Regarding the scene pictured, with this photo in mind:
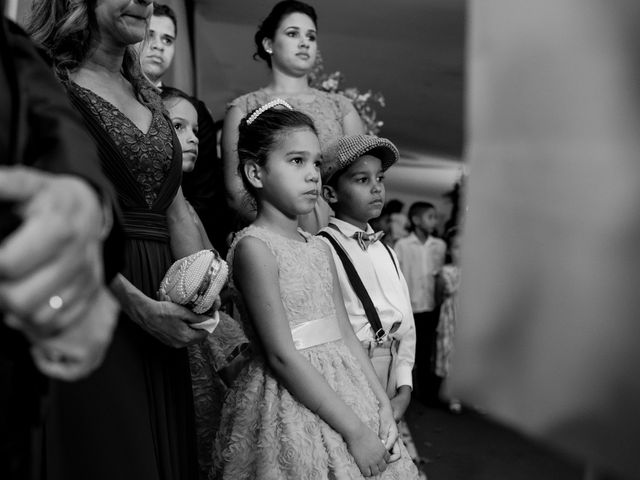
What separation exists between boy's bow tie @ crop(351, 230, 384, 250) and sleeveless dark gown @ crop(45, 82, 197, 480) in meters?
0.96

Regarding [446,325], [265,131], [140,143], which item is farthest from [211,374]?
[446,325]

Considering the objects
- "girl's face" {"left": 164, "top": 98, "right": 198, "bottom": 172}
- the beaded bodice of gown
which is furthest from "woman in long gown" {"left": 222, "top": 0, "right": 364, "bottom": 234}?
the beaded bodice of gown

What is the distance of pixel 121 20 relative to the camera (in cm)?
163

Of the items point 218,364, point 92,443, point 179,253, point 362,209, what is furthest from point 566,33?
point 362,209

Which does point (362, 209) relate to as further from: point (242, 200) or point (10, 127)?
point (10, 127)

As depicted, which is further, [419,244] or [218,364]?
→ [419,244]

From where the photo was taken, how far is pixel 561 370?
533 mm

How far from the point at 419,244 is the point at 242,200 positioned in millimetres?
4768

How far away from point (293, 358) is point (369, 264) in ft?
2.44

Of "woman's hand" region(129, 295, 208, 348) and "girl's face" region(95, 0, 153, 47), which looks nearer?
"woman's hand" region(129, 295, 208, 348)

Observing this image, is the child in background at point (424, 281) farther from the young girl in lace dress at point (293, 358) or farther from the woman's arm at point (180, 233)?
the woman's arm at point (180, 233)

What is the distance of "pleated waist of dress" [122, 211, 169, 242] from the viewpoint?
1.60 metres

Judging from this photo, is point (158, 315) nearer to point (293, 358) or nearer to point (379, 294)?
point (293, 358)

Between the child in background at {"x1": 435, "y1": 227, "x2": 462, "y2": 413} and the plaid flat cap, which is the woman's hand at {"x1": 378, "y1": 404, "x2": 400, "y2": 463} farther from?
the child in background at {"x1": 435, "y1": 227, "x2": 462, "y2": 413}
